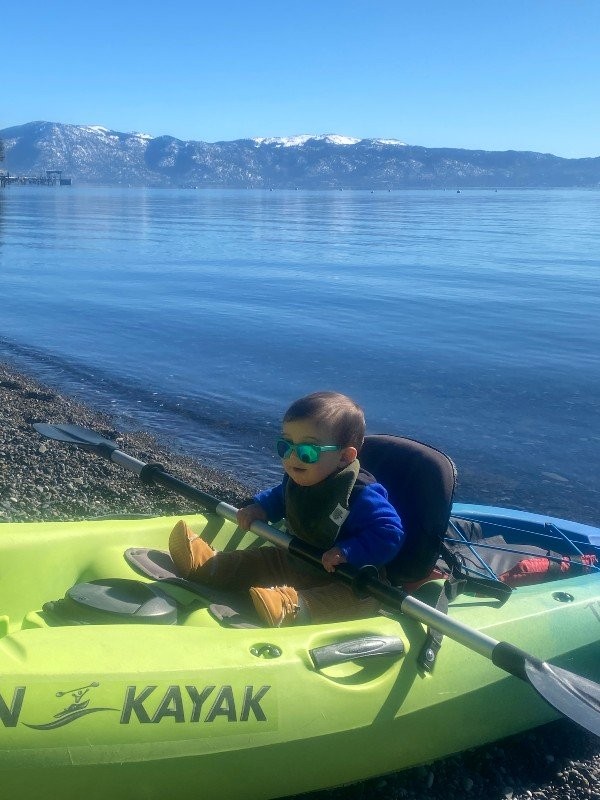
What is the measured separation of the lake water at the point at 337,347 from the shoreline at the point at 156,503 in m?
0.65

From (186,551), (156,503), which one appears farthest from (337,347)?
(186,551)

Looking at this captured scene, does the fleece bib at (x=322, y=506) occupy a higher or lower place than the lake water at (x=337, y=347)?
higher

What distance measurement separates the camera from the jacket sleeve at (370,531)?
412 centimetres

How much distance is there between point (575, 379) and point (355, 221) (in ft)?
142

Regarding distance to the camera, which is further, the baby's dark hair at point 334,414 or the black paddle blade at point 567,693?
the baby's dark hair at point 334,414

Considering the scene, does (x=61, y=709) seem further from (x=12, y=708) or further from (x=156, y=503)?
(x=156, y=503)

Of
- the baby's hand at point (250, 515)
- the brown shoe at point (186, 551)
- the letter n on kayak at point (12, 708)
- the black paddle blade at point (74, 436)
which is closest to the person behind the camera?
the letter n on kayak at point (12, 708)

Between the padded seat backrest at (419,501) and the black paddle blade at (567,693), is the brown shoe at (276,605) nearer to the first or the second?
the padded seat backrest at (419,501)

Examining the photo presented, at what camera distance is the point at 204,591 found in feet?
14.2

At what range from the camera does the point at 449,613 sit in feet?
13.9

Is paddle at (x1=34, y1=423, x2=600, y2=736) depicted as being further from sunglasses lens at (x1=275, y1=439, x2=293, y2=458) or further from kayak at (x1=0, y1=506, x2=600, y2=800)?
sunglasses lens at (x1=275, y1=439, x2=293, y2=458)

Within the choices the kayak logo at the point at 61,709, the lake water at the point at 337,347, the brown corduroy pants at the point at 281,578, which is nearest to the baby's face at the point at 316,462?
the brown corduroy pants at the point at 281,578

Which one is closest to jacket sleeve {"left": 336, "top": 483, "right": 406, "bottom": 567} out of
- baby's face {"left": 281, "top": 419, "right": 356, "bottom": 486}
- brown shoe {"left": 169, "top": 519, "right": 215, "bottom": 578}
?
baby's face {"left": 281, "top": 419, "right": 356, "bottom": 486}

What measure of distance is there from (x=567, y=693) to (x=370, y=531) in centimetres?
115
